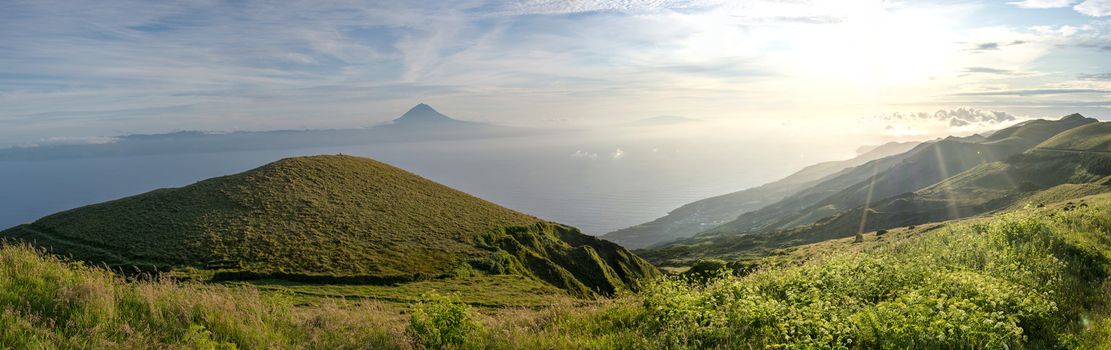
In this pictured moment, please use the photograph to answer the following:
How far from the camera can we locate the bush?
8961mm

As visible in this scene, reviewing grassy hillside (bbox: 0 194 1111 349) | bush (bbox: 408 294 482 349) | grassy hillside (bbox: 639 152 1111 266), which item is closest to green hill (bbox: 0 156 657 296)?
grassy hillside (bbox: 0 194 1111 349)

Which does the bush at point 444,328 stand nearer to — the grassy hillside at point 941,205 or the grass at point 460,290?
the grass at point 460,290

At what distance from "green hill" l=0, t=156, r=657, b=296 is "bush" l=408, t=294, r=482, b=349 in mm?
35229

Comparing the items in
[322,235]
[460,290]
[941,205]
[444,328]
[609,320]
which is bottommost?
[941,205]

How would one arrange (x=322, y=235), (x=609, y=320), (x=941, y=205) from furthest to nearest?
(x=941, y=205) < (x=322, y=235) < (x=609, y=320)

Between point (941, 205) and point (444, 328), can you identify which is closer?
point (444, 328)

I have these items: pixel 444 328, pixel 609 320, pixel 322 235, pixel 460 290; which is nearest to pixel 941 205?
pixel 460 290

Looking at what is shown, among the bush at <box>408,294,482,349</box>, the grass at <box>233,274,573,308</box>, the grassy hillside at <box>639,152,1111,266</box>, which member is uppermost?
the bush at <box>408,294,482,349</box>

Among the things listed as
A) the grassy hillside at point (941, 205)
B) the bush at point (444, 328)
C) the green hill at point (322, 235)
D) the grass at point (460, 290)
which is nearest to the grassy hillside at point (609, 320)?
the bush at point (444, 328)

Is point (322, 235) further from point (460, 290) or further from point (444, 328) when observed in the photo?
point (444, 328)

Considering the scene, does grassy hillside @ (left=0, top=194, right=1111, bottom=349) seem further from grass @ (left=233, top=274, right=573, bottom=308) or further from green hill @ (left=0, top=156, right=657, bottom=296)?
green hill @ (left=0, top=156, right=657, bottom=296)

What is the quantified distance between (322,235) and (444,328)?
47010 millimetres

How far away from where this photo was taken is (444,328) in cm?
916

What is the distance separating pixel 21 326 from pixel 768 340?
11.8 meters
